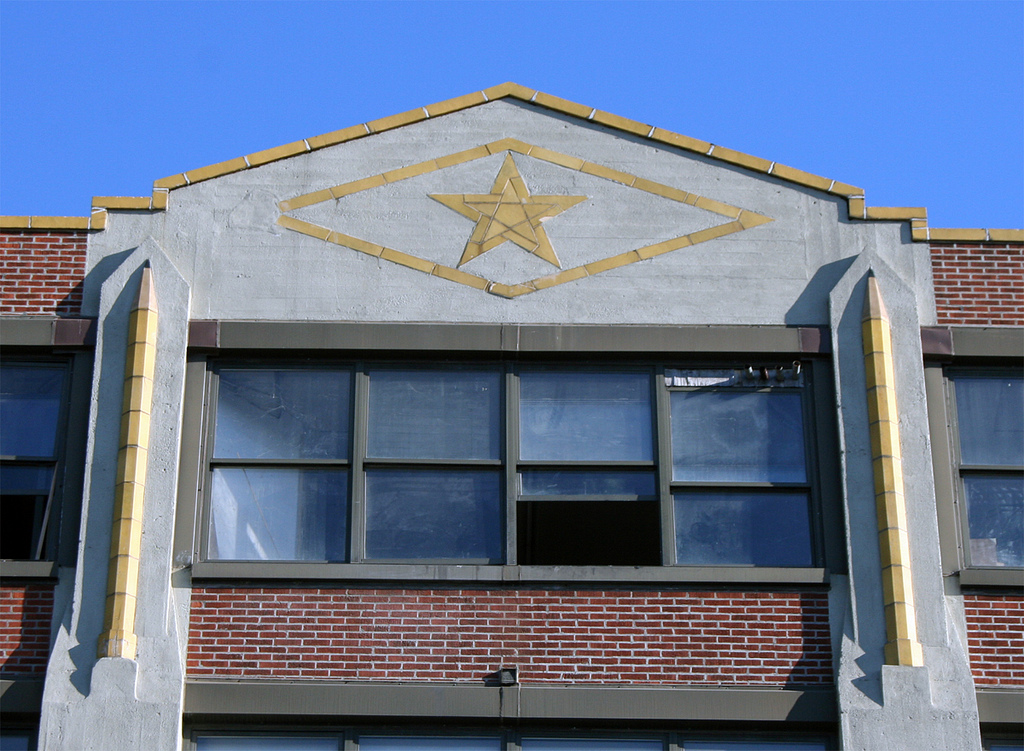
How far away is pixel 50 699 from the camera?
35.2 ft

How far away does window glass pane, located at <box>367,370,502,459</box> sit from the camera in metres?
12.1

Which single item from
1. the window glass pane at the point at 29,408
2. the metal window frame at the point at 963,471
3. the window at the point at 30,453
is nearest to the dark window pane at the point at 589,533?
the metal window frame at the point at 963,471

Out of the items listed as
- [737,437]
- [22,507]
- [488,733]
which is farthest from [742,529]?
[22,507]

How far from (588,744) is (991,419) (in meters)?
4.69

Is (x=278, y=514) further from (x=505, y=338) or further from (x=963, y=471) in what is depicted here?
(x=963, y=471)

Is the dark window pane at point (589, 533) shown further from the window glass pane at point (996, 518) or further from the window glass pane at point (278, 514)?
the window glass pane at point (996, 518)

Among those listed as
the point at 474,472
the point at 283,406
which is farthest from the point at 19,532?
the point at 474,472

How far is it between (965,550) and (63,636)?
7.59 m

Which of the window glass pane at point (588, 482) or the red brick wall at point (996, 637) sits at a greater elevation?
the window glass pane at point (588, 482)

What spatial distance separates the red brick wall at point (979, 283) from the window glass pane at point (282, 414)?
218 inches

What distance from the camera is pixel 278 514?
1192cm

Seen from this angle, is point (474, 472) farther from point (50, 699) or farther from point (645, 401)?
point (50, 699)

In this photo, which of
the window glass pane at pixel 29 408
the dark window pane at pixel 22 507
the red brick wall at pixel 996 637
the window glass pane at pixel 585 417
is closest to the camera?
the red brick wall at pixel 996 637

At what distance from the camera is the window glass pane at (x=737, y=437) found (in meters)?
12.1
